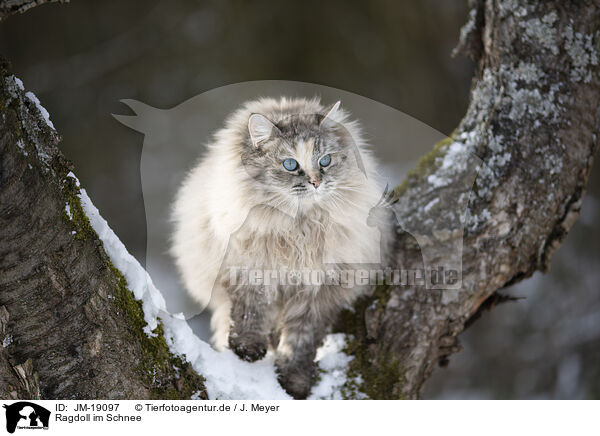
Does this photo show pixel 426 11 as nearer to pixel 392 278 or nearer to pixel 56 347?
pixel 392 278

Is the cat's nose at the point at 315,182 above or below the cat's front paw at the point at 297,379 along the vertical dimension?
above

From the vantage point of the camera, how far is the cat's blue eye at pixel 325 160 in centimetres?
138

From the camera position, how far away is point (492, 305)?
1640mm

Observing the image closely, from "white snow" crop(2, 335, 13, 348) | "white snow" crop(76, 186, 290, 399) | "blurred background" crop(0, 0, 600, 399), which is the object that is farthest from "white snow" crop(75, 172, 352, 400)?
"blurred background" crop(0, 0, 600, 399)

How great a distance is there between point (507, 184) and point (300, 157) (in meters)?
0.60

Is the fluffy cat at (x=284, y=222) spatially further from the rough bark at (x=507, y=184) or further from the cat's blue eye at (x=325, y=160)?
the rough bark at (x=507, y=184)

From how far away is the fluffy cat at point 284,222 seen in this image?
1390mm

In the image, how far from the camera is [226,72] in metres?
2.14

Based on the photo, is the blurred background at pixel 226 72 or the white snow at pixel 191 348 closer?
the white snow at pixel 191 348

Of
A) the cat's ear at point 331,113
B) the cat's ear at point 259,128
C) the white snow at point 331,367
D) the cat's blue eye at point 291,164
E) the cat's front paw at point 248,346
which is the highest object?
the cat's ear at point 331,113
